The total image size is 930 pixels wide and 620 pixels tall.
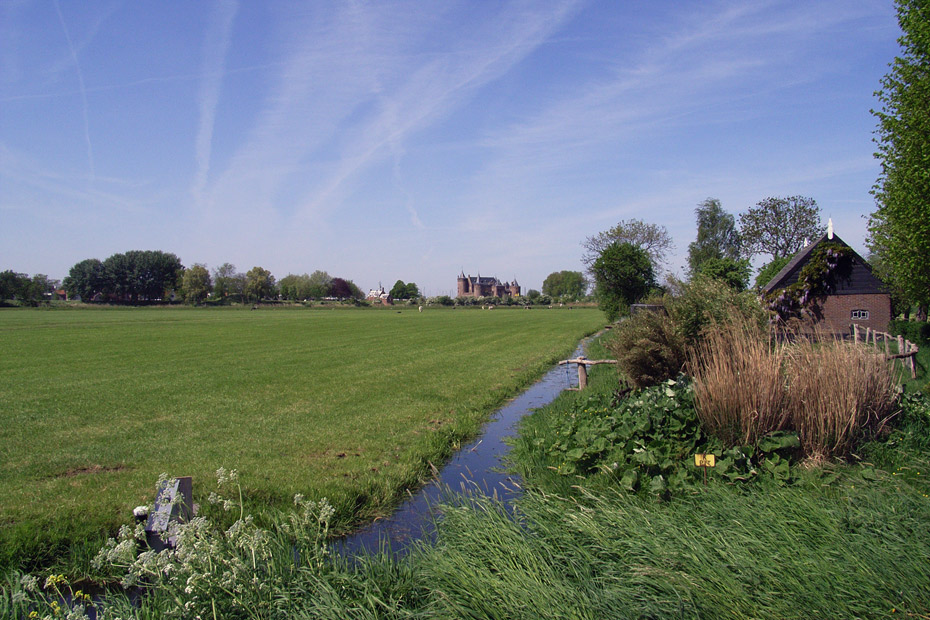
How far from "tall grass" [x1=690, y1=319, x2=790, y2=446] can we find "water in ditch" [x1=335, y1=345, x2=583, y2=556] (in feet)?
7.88

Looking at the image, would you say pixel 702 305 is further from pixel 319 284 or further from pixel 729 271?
pixel 319 284

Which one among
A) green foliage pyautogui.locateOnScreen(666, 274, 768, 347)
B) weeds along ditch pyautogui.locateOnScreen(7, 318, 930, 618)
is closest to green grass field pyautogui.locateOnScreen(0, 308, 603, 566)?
weeds along ditch pyautogui.locateOnScreen(7, 318, 930, 618)

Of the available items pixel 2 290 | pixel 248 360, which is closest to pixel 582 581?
pixel 248 360

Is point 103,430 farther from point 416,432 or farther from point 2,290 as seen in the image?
point 2,290

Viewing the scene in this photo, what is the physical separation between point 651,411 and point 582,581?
397 centimetres

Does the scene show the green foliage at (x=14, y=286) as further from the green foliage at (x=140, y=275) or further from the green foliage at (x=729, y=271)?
the green foliage at (x=729, y=271)

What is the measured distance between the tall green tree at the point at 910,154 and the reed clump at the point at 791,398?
14.5 metres

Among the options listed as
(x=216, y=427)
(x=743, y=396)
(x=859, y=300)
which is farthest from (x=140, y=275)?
(x=743, y=396)

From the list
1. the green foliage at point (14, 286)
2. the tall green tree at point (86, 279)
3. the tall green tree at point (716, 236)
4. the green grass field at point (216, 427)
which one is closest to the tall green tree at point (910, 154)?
the green grass field at point (216, 427)

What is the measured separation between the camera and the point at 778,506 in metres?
4.74

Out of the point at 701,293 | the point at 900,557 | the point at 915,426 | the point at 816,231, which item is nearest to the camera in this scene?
the point at 900,557

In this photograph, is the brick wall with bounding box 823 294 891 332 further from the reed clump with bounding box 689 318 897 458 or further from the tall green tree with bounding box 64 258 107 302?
the tall green tree with bounding box 64 258 107 302

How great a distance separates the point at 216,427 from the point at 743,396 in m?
9.00

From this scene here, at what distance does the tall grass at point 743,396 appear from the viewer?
6.46m
